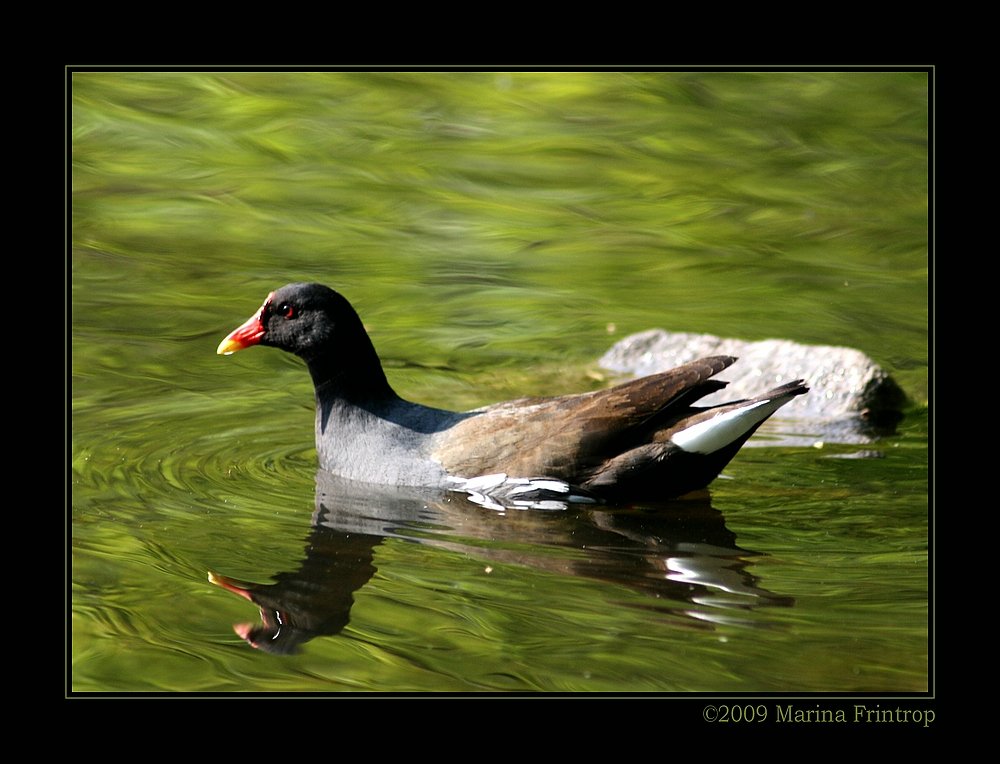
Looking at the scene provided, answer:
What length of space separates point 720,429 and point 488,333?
2.67 meters

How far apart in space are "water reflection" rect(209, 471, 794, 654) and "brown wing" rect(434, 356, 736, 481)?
0.20 metres

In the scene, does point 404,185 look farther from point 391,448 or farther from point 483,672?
point 483,672

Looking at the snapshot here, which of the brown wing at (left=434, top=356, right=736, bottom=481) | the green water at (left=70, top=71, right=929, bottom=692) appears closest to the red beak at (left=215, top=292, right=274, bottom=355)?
the green water at (left=70, top=71, right=929, bottom=692)

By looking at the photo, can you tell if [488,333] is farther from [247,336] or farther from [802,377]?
[247,336]

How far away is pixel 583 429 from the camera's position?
6168 millimetres

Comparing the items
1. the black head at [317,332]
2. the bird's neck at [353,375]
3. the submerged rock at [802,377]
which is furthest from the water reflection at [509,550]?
the submerged rock at [802,377]

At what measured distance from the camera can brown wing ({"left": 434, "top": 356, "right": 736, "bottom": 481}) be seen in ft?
20.1

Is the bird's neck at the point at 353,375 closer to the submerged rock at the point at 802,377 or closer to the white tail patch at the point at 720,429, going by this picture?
the white tail patch at the point at 720,429

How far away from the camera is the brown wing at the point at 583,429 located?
20.1ft

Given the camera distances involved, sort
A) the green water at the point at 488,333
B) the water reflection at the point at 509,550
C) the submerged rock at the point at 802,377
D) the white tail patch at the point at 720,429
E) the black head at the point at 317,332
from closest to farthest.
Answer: the green water at the point at 488,333 < the water reflection at the point at 509,550 < the white tail patch at the point at 720,429 < the black head at the point at 317,332 < the submerged rock at the point at 802,377

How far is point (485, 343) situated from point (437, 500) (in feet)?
7.53

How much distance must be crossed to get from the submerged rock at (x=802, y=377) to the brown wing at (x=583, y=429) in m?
1.16
